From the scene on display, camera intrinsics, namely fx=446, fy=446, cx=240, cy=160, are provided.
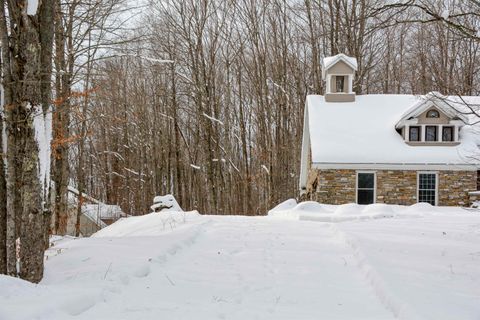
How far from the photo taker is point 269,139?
28.2 meters

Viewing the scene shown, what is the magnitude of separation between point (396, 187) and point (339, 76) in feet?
22.1

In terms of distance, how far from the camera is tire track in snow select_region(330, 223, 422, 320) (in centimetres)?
410

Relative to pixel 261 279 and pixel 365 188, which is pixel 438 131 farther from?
pixel 261 279

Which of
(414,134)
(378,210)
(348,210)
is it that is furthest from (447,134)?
(348,210)

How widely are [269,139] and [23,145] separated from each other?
23.2m

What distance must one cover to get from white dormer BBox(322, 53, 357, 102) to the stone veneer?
4.99 m

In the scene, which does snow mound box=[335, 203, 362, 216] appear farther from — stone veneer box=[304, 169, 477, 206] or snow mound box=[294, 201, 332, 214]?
stone veneer box=[304, 169, 477, 206]

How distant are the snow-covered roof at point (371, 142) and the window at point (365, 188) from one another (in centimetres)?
52

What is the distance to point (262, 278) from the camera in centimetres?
575

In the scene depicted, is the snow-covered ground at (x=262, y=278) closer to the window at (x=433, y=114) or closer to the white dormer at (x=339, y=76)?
the window at (x=433, y=114)

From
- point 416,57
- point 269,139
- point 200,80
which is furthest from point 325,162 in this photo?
point 416,57

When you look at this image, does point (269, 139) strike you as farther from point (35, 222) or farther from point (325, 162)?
point (35, 222)

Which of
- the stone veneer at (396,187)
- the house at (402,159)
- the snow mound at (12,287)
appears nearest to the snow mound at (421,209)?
the stone veneer at (396,187)

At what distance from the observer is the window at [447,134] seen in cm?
2002
